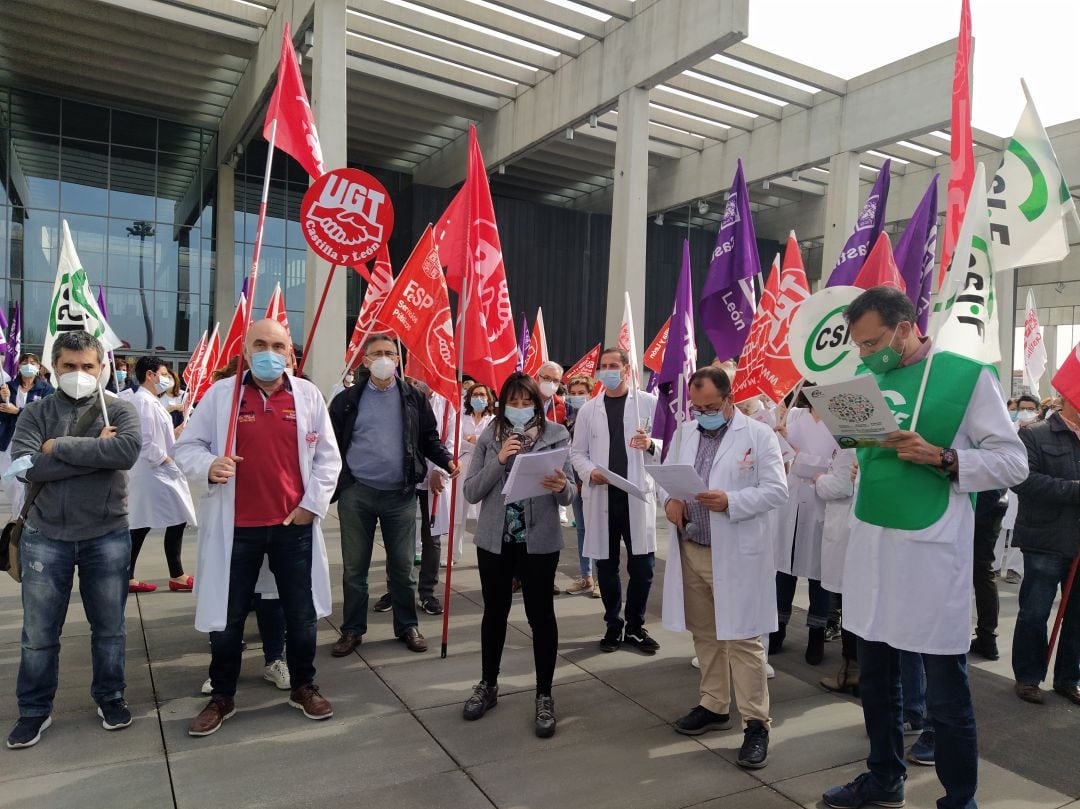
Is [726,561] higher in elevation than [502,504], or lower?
lower

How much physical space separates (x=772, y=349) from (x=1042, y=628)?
2.39 meters

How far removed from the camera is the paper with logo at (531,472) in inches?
151

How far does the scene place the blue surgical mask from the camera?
13.4ft

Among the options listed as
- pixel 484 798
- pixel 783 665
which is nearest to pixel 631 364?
pixel 783 665

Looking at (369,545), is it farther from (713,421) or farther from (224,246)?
(224,246)

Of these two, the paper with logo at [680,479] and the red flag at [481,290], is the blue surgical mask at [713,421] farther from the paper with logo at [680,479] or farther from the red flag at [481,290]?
the red flag at [481,290]

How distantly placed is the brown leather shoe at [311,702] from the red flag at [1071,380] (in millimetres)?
4582

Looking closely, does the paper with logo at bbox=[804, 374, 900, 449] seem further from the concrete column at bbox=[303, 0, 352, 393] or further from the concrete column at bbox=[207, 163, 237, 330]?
the concrete column at bbox=[207, 163, 237, 330]

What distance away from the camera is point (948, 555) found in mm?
3021

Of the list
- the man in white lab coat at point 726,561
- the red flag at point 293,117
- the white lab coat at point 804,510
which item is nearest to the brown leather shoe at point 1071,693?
the white lab coat at point 804,510

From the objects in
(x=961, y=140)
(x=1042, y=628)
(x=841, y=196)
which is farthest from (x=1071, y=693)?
(x=841, y=196)

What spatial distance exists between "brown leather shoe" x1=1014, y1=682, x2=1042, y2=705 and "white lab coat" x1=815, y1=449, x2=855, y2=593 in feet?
3.91

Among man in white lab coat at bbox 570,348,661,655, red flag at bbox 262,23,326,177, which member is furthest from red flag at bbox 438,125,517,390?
red flag at bbox 262,23,326,177

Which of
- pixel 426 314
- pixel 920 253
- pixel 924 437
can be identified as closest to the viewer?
pixel 924 437
